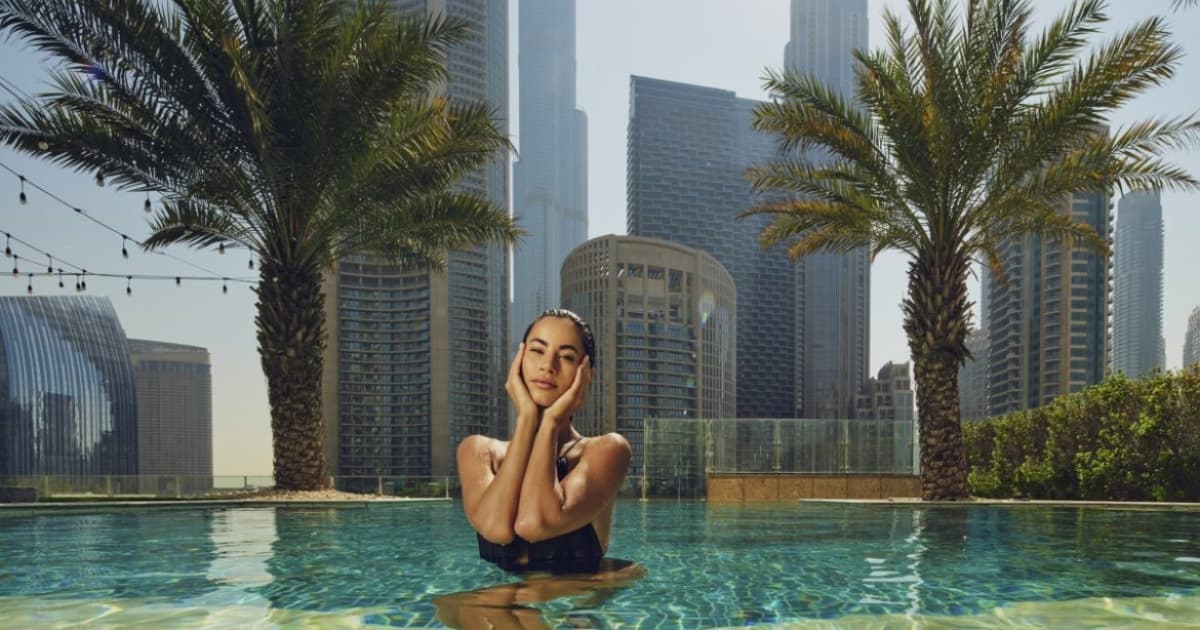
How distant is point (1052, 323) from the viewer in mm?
89562

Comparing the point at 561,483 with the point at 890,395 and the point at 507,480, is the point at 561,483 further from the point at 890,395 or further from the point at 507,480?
the point at 890,395

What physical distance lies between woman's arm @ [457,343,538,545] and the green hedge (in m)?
13.2

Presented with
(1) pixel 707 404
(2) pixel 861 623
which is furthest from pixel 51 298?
(2) pixel 861 623

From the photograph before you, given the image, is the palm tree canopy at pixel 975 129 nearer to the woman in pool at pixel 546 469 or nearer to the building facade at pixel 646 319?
the woman in pool at pixel 546 469

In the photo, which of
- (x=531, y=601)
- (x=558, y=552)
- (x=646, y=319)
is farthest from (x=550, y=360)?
(x=646, y=319)

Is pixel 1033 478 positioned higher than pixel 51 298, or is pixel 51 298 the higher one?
pixel 51 298

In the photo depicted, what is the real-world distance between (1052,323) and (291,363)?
9885cm

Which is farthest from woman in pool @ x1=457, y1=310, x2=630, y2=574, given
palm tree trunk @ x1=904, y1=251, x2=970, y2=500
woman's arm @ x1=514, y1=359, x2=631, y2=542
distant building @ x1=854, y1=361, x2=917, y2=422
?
distant building @ x1=854, y1=361, x2=917, y2=422

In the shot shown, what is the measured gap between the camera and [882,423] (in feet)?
56.4

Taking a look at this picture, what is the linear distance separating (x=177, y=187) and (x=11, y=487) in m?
7.09

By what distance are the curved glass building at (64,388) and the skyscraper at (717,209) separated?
10950cm

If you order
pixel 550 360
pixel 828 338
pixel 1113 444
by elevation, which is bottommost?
pixel 1113 444

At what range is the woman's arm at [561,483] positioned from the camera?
321 centimetres

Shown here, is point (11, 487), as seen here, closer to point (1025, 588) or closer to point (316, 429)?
point (316, 429)
